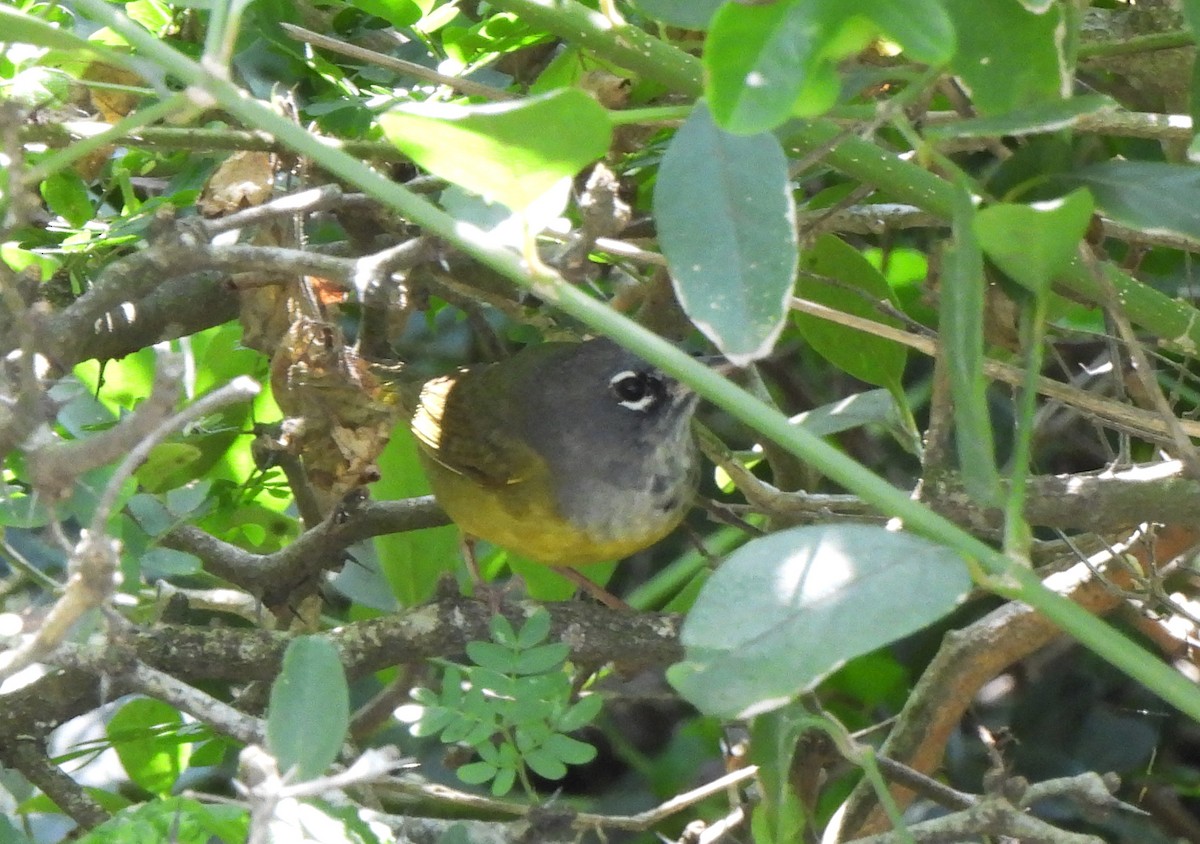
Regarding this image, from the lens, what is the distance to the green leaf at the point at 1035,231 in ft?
3.14

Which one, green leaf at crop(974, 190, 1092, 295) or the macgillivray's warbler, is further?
the macgillivray's warbler

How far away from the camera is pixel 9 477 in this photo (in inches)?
72.1

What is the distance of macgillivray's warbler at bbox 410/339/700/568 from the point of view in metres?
2.75

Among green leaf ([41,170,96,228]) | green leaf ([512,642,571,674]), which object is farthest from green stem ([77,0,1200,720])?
green leaf ([41,170,96,228])

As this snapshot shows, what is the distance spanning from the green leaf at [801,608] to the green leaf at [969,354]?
77 millimetres

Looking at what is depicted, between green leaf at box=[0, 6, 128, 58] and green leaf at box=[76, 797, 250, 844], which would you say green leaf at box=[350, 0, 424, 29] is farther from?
green leaf at box=[76, 797, 250, 844]

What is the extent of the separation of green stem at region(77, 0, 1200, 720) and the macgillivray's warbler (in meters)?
1.79

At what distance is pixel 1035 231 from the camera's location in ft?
3.19

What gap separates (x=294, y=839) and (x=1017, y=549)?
0.62 m

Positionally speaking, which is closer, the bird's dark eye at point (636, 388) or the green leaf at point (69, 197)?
the green leaf at point (69, 197)

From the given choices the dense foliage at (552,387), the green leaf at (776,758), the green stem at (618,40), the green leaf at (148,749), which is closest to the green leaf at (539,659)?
the dense foliage at (552,387)

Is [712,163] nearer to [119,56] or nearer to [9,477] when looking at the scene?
[119,56]

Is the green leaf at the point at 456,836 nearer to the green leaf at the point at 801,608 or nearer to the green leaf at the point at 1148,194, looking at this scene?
the green leaf at the point at 801,608

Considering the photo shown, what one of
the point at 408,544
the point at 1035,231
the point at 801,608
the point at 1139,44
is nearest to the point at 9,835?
the point at 801,608
